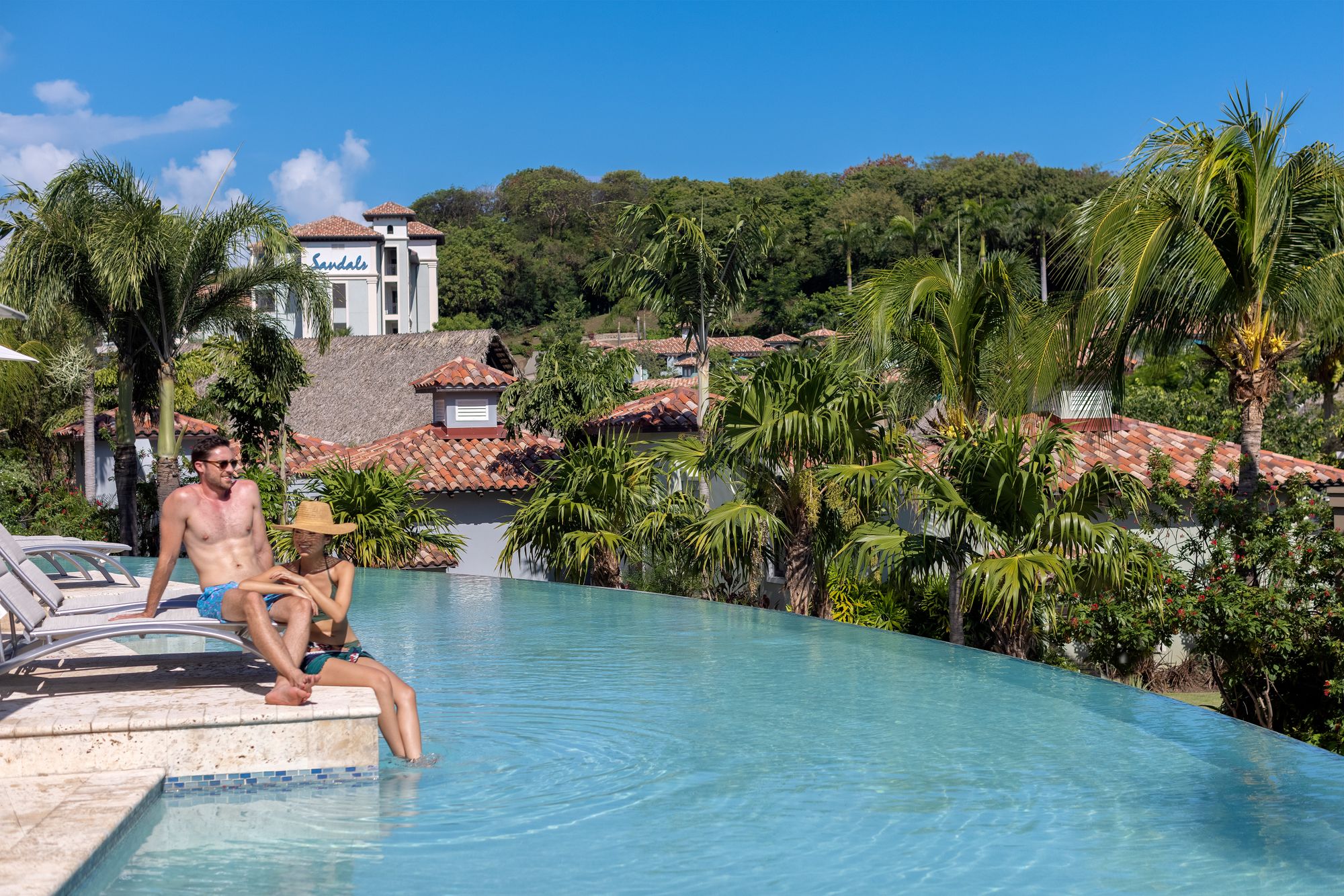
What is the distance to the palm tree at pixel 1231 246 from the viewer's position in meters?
11.0

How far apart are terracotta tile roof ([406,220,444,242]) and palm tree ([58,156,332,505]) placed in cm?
6393

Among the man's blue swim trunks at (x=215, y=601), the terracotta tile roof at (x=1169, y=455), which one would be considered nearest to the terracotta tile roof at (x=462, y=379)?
the terracotta tile roof at (x=1169, y=455)

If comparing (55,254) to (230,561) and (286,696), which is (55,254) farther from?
(286,696)

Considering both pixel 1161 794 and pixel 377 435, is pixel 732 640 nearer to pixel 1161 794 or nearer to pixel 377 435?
pixel 1161 794

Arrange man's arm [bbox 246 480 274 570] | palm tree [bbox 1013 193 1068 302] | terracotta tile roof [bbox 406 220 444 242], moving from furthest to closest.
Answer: terracotta tile roof [bbox 406 220 444 242] < palm tree [bbox 1013 193 1068 302] < man's arm [bbox 246 480 274 570]

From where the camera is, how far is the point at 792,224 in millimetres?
61875

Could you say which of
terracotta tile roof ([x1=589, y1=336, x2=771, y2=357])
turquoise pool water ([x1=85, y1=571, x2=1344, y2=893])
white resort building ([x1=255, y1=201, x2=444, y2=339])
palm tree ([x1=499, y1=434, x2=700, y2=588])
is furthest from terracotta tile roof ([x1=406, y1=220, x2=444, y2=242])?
turquoise pool water ([x1=85, y1=571, x2=1344, y2=893])

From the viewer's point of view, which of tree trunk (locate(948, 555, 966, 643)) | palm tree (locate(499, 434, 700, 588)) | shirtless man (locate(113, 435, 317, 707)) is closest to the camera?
shirtless man (locate(113, 435, 317, 707))

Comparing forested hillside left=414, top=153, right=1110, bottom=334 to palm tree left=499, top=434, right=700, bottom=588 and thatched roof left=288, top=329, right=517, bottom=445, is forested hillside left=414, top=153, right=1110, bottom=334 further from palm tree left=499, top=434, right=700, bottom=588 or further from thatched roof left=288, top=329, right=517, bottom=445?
palm tree left=499, top=434, right=700, bottom=588

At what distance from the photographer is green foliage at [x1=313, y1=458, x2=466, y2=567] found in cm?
1927

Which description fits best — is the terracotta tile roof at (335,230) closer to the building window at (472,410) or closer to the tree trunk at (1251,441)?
the building window at (472,410)

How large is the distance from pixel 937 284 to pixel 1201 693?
7103 millimetres

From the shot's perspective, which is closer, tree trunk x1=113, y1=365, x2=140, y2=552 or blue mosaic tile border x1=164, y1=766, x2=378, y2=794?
blue mosaic tile border x1=164, y1=766, x2=378, y2=794

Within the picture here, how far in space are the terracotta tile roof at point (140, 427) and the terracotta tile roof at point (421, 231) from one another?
5286 centimetres
